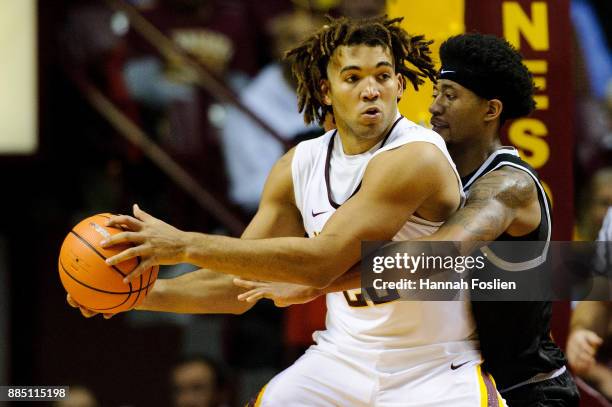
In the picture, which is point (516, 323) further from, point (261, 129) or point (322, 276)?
point (261, 129)

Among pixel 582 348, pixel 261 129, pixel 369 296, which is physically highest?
pixel 261 129

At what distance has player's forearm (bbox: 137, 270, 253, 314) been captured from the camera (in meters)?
4.83

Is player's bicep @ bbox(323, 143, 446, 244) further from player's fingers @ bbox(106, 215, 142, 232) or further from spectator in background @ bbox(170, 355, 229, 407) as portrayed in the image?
spectator in background @ bbox(170, 355, 229, 407)

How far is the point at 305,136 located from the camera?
665 cm

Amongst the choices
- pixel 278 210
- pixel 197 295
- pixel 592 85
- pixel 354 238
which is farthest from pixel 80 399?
pixel 592 85

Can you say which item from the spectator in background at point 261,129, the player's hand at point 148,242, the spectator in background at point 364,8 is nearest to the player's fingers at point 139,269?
the player's hand at point 148,242

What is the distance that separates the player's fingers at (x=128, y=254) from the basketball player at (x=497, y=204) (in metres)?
0.53

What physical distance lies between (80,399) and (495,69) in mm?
3169

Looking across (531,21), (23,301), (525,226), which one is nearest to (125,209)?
(23,301)

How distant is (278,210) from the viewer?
16.3 feet

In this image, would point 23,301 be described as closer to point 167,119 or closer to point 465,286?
point 167,119

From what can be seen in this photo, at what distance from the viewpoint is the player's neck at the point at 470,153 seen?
495cm

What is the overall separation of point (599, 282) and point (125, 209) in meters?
2.90

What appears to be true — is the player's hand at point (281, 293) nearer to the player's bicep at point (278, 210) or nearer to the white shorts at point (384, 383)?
the white shorts at point (384, 383)
